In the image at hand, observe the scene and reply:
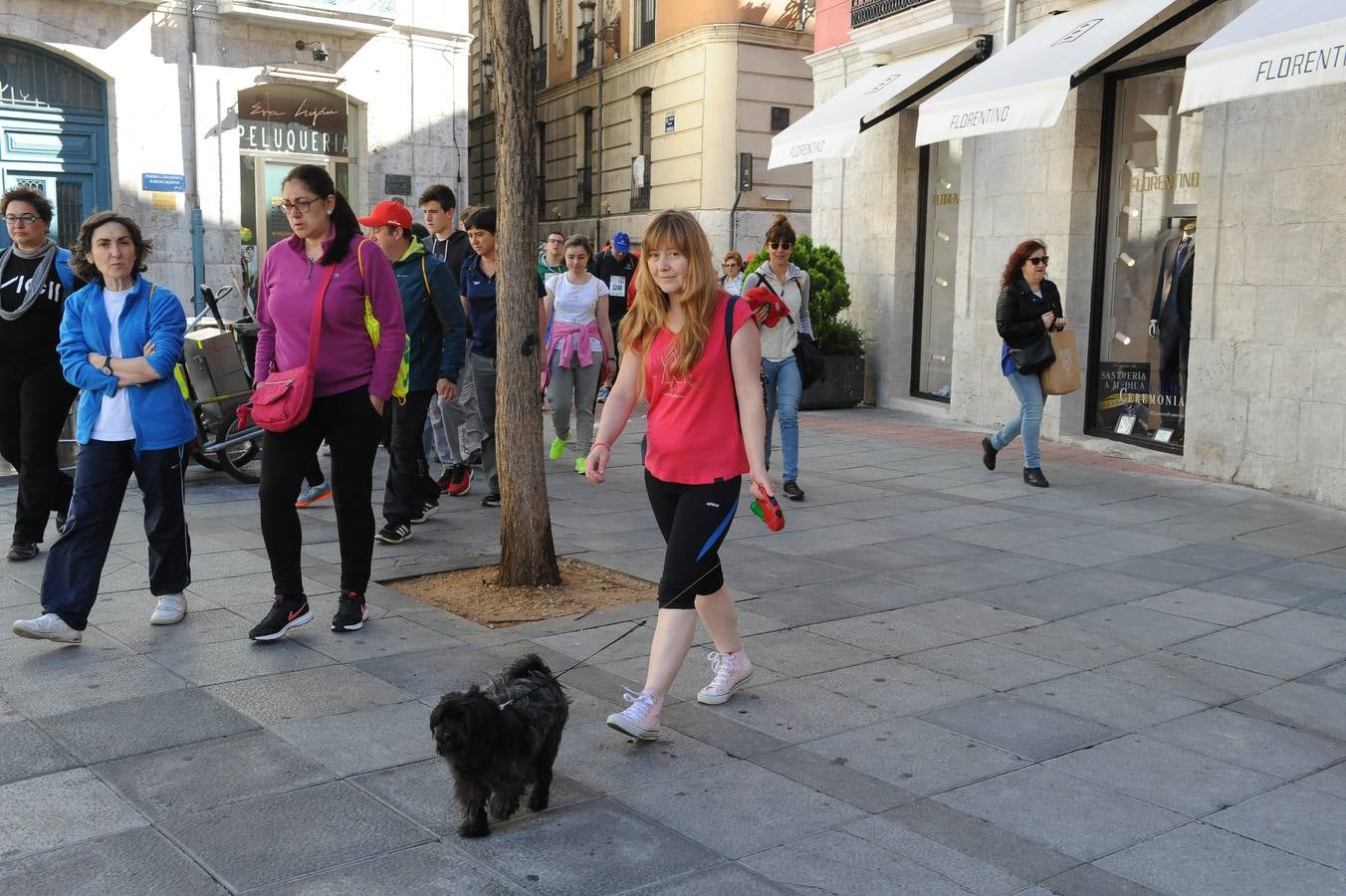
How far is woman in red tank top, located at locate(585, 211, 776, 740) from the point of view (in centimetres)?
408

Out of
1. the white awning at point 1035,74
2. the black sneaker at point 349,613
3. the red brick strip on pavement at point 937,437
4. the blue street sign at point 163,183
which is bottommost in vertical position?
the red brick strip on pavement at point 937,437

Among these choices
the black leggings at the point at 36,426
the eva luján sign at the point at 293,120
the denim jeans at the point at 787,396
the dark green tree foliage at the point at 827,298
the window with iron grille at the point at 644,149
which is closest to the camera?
the black leggings at the point at 36,426

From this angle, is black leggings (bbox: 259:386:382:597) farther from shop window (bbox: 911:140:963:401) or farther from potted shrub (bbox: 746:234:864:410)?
shop window (bbox: 911:140:963:401)

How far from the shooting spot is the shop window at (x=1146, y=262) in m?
10.7

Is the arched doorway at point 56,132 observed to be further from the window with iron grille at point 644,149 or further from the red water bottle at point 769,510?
the red water bottle at point 769,510

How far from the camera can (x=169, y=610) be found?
17.7ft

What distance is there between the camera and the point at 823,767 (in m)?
3.91

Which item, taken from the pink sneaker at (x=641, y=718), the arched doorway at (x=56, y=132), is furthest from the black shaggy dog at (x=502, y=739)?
the arched doorway at (x=56, y=132)

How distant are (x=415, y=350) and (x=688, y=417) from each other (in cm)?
363

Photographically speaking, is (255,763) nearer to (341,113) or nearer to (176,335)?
(176,335)

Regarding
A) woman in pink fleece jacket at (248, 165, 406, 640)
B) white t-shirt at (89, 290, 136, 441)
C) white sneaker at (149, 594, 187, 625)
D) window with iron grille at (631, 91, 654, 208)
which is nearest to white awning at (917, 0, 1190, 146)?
woman in pink fleece jacket at (248, 165, 406, 640)

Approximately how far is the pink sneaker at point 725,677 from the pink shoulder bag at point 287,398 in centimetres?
191

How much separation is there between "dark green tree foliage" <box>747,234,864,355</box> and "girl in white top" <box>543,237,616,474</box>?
4934 millimetres

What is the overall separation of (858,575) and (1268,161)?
5075 millimetres
